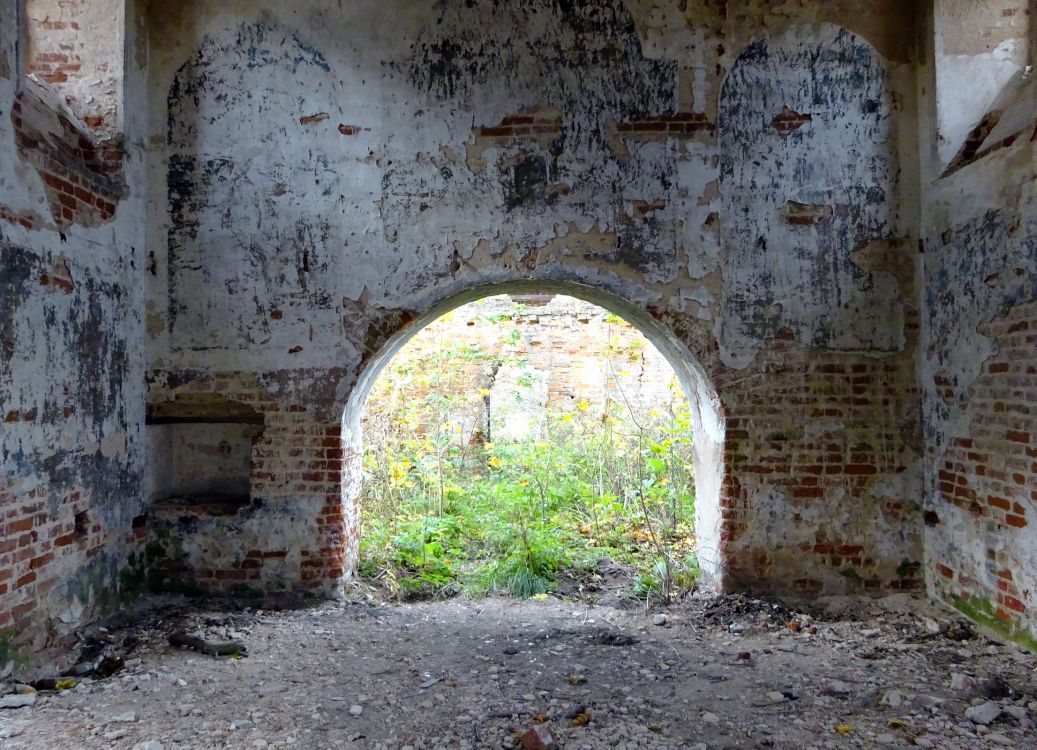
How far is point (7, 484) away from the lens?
3.19 meters

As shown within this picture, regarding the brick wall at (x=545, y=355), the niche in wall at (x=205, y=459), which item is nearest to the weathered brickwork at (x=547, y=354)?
the brick wall at (x=545, y=355)

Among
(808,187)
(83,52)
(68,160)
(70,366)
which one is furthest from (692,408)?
(83,52)

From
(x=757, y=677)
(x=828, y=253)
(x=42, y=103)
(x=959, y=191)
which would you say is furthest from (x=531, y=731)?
(x=42, y=103)

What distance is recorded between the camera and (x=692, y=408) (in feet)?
16.3

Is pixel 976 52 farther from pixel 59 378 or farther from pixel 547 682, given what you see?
pixel 59 378

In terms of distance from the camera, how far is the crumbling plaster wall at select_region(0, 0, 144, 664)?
3.22 m

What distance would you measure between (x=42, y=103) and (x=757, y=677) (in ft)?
15.8

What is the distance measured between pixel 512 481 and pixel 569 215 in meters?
3.22

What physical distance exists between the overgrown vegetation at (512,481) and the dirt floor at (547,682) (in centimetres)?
80

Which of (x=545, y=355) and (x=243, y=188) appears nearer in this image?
(x=243, y=188)

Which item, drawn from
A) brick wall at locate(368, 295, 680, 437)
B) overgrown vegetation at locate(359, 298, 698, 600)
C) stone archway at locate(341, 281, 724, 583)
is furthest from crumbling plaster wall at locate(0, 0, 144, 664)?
brick wall at locate(368, 295, 680, 437)

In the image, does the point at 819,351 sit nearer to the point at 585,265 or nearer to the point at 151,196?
the point at 585,265

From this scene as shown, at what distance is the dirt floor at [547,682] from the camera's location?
2717mm

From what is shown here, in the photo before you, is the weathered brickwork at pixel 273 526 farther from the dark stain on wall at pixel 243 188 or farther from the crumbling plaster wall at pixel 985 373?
the crumbling plaster wall at pixel 985 373
